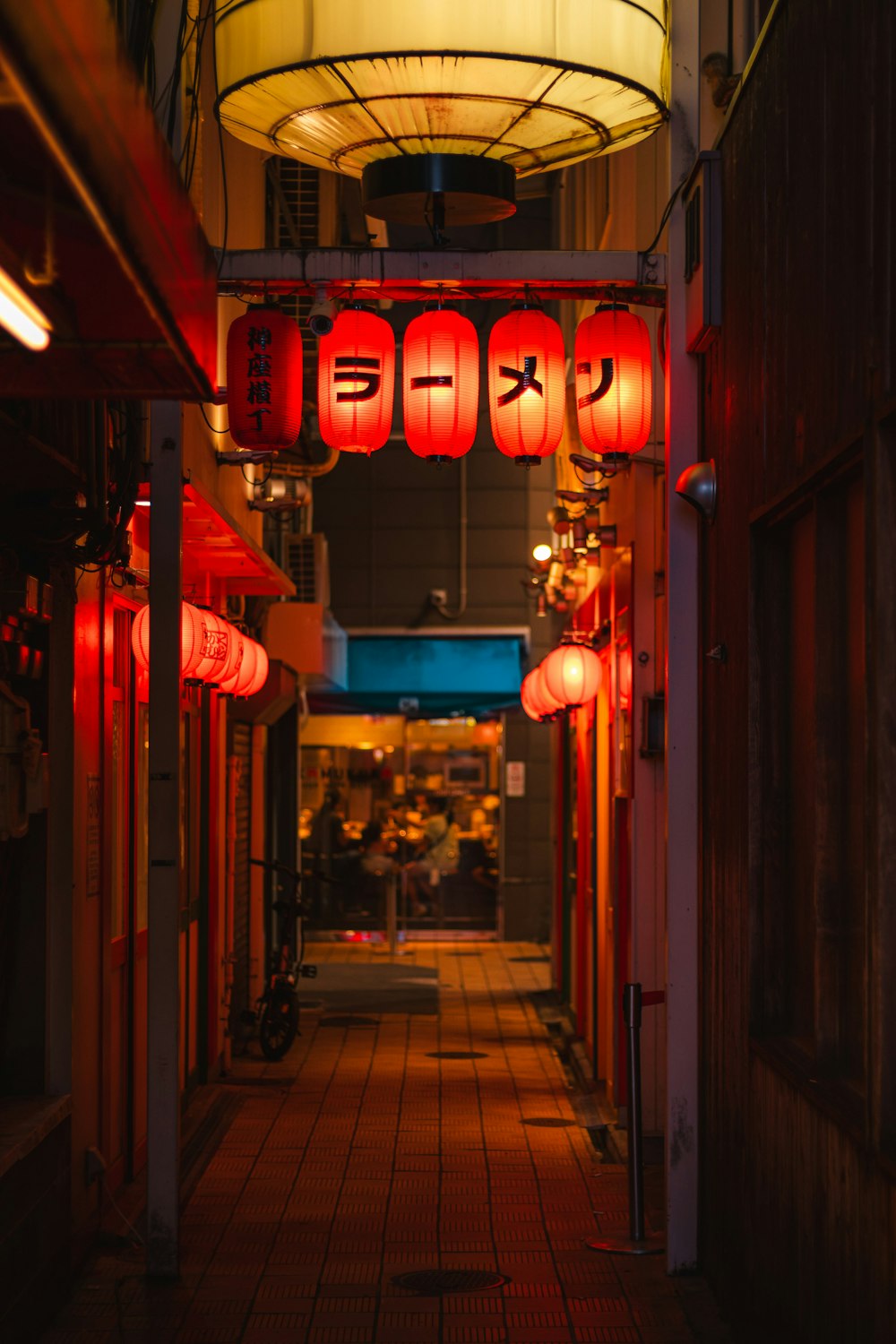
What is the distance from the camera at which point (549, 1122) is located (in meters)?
12.1

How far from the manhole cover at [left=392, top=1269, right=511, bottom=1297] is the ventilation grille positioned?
12476 mm

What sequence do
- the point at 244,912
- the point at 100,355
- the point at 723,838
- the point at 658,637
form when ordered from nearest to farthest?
the point at 100,355 < the point at 723,838 < the point at 658,637 < the point at 244,912

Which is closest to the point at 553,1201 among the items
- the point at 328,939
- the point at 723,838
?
the point at 723,838

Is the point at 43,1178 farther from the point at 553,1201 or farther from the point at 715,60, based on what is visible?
the point at 715,60

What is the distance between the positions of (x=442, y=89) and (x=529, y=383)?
6.55 ft

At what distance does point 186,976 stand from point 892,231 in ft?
30.6

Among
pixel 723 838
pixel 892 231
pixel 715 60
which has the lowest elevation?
pixel 723 838

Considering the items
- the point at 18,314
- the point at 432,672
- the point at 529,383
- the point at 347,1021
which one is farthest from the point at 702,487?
the point at 432,672

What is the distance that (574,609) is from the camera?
17516 mm

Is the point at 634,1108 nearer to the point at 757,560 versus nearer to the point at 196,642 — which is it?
the point at 757,560

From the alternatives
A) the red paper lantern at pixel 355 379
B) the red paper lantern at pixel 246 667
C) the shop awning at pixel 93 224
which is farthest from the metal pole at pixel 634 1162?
the red paper lantern at pixel 246 667

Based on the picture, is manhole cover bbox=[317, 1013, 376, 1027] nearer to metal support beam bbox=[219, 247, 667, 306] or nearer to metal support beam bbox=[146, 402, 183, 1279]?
metal support beam bbox=[146, 402, 183, 1279]

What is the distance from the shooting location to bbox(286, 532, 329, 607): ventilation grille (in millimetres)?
19984

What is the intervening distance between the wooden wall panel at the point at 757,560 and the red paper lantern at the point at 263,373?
7.51 feet
